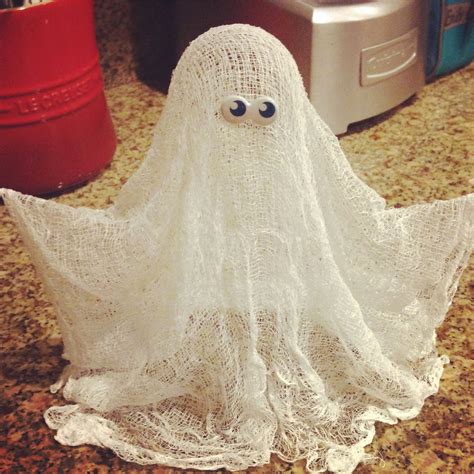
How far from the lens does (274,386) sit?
1.77 feet

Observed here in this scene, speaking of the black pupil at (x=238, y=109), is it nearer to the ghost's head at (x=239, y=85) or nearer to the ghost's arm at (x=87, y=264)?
the ghost's head at (x=239, y=85)

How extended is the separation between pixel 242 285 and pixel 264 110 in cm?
13

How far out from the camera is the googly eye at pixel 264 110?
472 mm

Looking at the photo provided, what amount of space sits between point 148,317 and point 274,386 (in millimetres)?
110

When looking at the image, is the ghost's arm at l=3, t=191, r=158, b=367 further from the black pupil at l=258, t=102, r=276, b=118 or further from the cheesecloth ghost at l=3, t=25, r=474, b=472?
the black pupil at l=258, t=102, r=276, b=118

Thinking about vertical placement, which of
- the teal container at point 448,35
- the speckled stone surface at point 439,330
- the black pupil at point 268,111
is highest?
the black pupil at point 268,111

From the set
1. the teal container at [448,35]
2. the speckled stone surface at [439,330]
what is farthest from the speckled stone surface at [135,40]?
the teal container at [448,35]

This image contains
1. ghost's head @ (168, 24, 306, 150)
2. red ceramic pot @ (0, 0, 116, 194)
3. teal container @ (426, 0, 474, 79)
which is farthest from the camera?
teal container @ (426, 0, 474, 79)

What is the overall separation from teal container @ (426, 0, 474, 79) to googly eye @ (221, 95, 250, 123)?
0.62 m

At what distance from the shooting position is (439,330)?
64 centimetres

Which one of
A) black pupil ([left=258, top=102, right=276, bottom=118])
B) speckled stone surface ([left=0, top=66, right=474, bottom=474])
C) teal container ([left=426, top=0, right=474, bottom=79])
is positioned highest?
black pupil ([left=258, top=102, right=276, bottom=118])

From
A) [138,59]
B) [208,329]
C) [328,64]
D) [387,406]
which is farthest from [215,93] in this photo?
[138,59]

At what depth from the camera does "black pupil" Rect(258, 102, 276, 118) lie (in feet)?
1.55

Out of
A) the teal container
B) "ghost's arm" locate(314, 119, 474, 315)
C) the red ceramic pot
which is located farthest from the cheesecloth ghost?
the teal container
